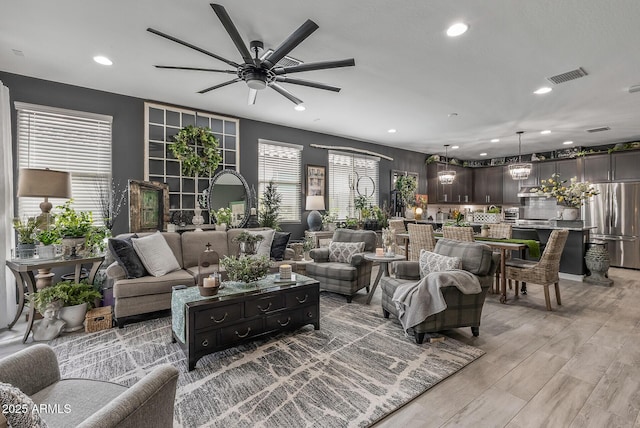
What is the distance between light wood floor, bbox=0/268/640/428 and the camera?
192 centimetres

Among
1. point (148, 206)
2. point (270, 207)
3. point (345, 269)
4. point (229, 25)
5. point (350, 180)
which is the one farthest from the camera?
point (350, 180)

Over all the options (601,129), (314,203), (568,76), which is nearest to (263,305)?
(314,203)

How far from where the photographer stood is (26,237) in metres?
3.28

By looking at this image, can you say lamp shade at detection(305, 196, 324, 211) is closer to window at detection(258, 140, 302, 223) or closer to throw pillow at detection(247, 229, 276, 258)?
window at detection(258, 140, 302, 223)

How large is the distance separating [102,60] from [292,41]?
2363mm

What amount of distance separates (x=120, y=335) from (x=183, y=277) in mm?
806

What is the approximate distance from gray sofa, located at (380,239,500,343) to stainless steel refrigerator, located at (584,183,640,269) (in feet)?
19.0

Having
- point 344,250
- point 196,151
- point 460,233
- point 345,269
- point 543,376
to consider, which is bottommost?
point 543,376

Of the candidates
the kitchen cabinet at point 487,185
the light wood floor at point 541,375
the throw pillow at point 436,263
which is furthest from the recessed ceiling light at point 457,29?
the kitchen cabinet at point 487,185

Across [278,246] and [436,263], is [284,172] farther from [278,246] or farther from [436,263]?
[436,263]

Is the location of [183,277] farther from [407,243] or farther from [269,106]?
[407,243]

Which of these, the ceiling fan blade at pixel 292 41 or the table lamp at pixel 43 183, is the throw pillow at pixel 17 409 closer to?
the ceiling fan blade at pixel 292 41

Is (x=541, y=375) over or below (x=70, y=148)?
below

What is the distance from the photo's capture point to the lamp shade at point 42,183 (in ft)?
→ 9.92
